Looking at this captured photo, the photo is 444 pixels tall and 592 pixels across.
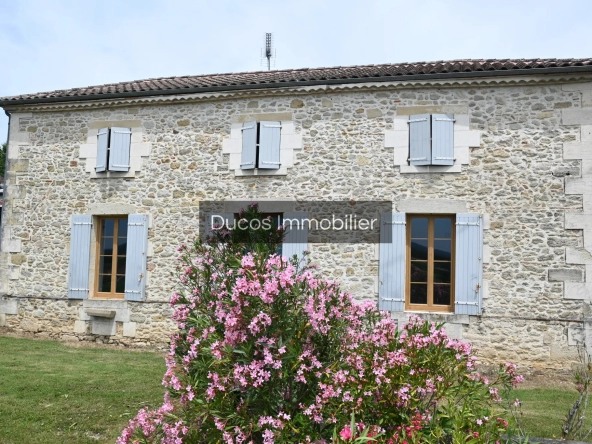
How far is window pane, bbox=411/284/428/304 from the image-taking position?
7809 millimetres

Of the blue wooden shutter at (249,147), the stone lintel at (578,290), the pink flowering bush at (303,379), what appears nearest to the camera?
the pink flowering bush at (303,379)

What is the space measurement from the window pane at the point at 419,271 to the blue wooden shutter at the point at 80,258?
5258mm

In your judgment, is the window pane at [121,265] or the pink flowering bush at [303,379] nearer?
the pink flowering bush at [303,379]

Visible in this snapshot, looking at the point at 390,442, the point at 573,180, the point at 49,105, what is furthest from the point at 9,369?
the point at 573,180

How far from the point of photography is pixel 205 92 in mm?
8539

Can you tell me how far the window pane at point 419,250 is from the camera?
25.7 ft

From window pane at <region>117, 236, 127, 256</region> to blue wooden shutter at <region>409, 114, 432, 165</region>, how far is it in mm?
4868

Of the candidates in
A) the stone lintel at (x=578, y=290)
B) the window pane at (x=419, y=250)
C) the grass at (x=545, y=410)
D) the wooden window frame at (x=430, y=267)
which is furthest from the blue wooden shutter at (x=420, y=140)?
the grass at (x=545, y=410)

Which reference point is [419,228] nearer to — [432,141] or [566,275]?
[432,141]

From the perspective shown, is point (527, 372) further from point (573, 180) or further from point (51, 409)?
point (51, 409)

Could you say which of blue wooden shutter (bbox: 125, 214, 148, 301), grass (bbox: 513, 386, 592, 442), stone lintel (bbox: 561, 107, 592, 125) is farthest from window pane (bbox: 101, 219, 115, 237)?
stone lintel (bbox: 561, 107, 592, 125)

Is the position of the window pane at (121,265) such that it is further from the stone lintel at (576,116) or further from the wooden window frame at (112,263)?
the stone lintel at (576,116)

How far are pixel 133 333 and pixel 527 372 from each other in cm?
592

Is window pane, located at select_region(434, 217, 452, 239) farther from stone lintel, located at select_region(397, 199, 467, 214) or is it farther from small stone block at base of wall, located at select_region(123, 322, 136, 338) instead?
small stone block at base of wall, located at select_region(123, 322, 136, 338)
